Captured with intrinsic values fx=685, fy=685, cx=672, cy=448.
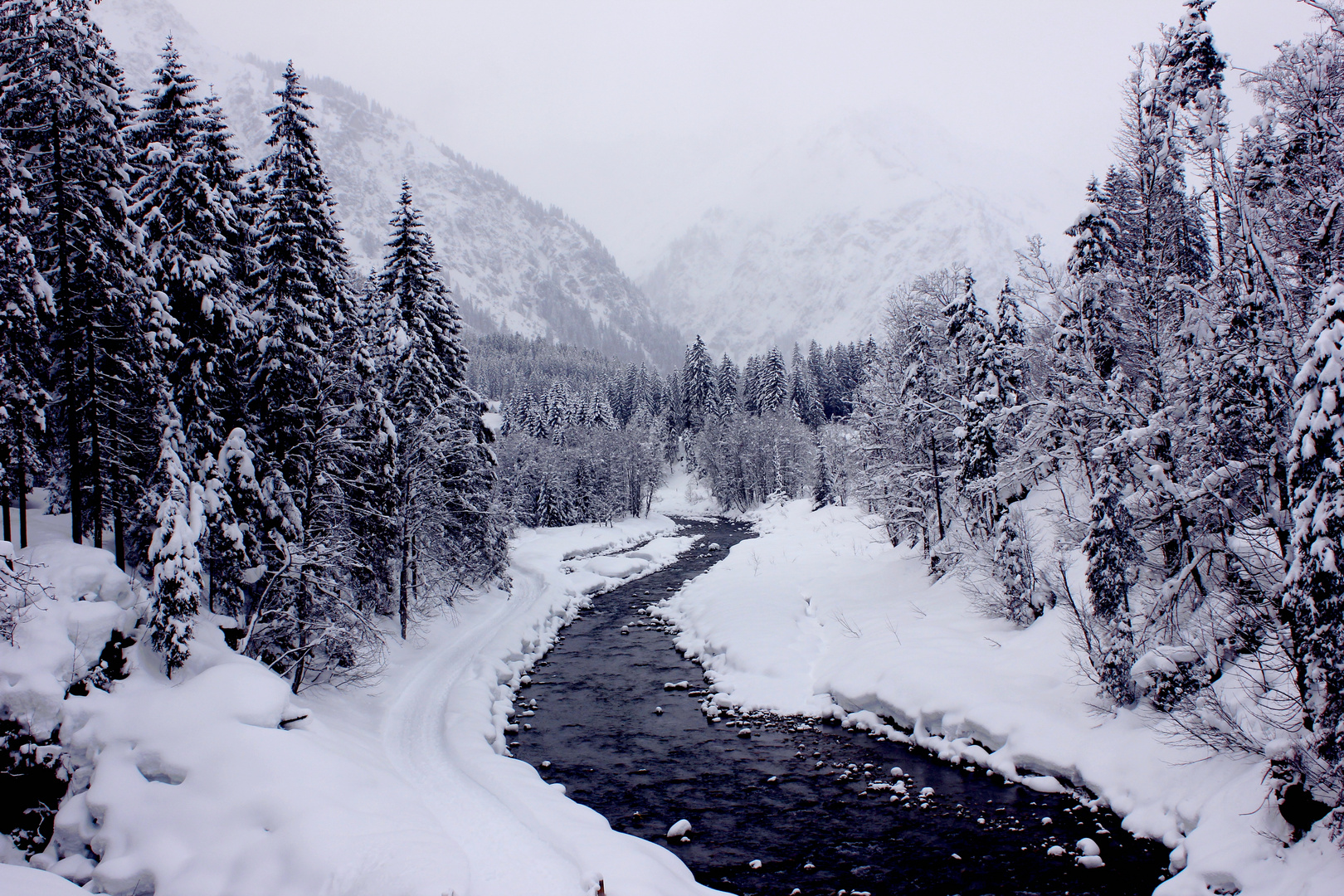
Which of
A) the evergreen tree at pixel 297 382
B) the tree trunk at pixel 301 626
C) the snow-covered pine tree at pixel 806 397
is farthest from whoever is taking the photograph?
the snow-covered pine tree at pixel 806 397

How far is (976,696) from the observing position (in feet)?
57.1

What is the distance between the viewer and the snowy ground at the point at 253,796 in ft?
33.6

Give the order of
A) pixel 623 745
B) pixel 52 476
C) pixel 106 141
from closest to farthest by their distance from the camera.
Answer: pixel 106 141, pixel 623 745, pixel 52 476

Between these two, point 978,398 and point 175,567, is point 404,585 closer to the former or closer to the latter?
→ point 175,567

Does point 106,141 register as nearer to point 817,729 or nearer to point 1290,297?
point 817,729

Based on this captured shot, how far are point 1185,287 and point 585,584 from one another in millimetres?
33880

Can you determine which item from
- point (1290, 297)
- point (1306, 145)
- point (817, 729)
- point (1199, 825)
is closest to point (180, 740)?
point (817, 729)

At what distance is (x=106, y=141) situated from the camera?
15.8 meters

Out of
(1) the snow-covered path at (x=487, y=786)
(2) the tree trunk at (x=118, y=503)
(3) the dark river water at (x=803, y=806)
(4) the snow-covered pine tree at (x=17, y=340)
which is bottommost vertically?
(3) the dark river water at (x=803, y=806)

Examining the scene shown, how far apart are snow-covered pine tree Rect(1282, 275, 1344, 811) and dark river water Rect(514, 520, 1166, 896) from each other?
13.4 ft

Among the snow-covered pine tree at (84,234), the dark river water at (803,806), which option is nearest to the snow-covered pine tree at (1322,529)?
the dark river water at (803,806)

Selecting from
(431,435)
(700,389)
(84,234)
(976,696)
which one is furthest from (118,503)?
(700,389)

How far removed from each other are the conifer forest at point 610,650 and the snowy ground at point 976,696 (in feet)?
0.32

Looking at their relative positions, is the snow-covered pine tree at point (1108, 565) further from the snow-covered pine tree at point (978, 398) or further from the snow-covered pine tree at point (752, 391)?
the snow-covered pine tree at point (752, 391)
